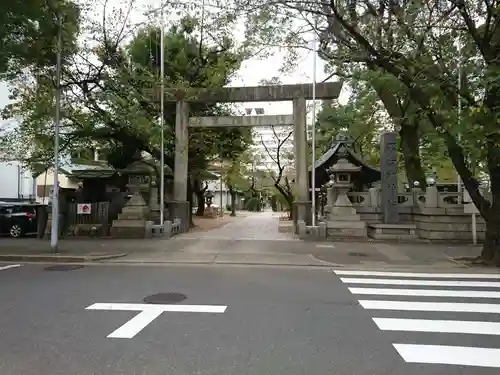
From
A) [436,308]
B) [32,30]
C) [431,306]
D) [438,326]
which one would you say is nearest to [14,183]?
[32,30]

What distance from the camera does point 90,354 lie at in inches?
187

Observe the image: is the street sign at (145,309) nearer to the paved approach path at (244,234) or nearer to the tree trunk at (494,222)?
the tree trunk at (494,222)

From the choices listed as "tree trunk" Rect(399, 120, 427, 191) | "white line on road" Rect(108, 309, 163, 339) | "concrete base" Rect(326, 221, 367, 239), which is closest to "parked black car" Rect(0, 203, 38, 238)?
"concrete base" Rect(326, 221, 367, 239)

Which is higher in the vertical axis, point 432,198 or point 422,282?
point 432,198

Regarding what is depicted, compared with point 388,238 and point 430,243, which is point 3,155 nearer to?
point 388,238

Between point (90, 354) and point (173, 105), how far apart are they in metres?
17.4

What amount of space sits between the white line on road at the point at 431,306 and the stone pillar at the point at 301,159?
11754 mm

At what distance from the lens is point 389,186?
17922mm

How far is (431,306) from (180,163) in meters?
14.7

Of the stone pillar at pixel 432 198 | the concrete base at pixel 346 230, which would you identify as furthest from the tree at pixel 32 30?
the stone pillar at pixel 432 198

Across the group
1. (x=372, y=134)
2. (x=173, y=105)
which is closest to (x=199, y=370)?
(x=173, y=105)

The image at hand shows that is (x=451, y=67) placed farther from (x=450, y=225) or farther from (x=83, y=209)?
(x=83, y=209)

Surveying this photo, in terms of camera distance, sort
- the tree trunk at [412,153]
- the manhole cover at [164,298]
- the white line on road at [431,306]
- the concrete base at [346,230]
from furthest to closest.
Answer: the tree trunk at [412,153] < the concrete base at [346,230] < the manhole cover at [164,298] < the white line on road at [431,306]

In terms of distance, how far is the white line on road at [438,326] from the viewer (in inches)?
226
